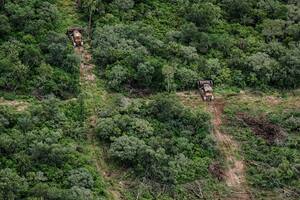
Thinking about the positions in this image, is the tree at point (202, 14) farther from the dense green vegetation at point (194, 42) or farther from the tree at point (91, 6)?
the tree at point (91, 6)

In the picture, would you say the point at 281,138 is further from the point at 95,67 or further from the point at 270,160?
the point at 95,67

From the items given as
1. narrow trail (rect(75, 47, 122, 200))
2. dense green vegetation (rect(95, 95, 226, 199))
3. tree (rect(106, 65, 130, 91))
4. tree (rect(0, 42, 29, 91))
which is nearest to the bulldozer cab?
dense green vegetation (rect(95, 95, 226, 199))

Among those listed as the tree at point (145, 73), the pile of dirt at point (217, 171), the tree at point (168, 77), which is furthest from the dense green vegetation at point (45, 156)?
the pile of dirt at point (217, 171)

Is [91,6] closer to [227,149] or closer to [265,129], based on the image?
[227,149]

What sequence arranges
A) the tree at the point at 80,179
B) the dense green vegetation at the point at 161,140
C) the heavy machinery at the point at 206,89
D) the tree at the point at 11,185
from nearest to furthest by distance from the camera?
the tree at the point at 11,185
the tree at the point at 80,179
the dense green vegetation at the point at 161,140
the heavy machinery at the point at 206,89

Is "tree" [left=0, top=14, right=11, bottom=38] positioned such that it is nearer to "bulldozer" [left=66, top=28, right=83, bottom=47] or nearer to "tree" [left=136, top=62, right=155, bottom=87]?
"bulldozer" [left=66, top=28, right=83, bottom=47]

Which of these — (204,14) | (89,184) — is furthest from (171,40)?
(89,184)
